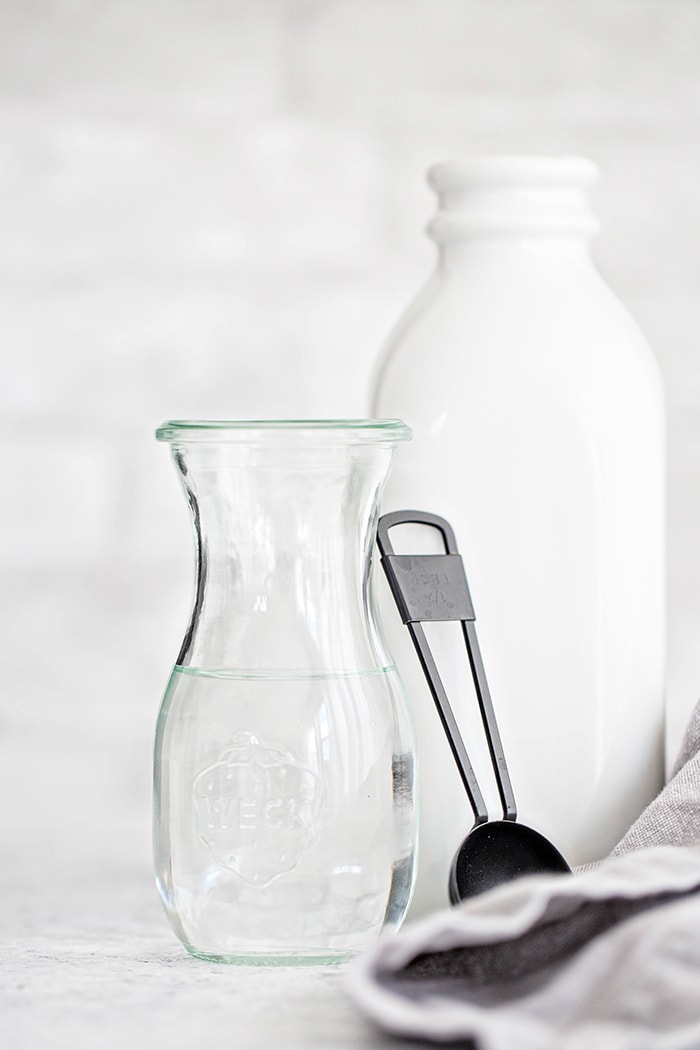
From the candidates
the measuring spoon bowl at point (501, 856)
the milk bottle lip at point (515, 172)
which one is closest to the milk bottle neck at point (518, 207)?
the milk bottle lip at point (515, 172)

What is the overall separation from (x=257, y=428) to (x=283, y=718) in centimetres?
11

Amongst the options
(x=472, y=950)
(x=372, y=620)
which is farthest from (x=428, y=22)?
(x=472, y=950)

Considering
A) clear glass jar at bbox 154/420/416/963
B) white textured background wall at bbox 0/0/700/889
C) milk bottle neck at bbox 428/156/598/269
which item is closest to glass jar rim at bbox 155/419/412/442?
clear glass jar at bbox 154/420/416/963

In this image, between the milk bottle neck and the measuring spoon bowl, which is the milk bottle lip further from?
the measuring spoon bowl

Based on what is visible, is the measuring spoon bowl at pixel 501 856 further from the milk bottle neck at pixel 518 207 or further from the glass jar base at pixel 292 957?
the milk bottle neck at pixel 518 207

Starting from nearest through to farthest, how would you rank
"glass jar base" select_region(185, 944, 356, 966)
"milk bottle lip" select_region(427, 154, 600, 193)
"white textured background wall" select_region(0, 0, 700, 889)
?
"glass jar base" select_region(185, 944, 356, 966), "milk bottle lip" select_region(427, 154, 600, 193), "white textured background wall" select_region(0, 0, 700, 889)

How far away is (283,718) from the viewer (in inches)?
19.2

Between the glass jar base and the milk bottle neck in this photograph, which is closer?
the glass jar base

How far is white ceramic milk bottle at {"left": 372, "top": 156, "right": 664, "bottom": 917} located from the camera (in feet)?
1.88

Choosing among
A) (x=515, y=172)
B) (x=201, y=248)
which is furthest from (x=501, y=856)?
(x=201, y=248)

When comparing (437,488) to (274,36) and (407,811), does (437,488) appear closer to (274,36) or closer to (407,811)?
(407,811)

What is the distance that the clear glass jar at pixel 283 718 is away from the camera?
484 millimetres

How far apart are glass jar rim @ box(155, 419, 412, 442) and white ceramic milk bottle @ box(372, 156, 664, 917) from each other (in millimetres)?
85

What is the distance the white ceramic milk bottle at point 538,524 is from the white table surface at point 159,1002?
126 mm
